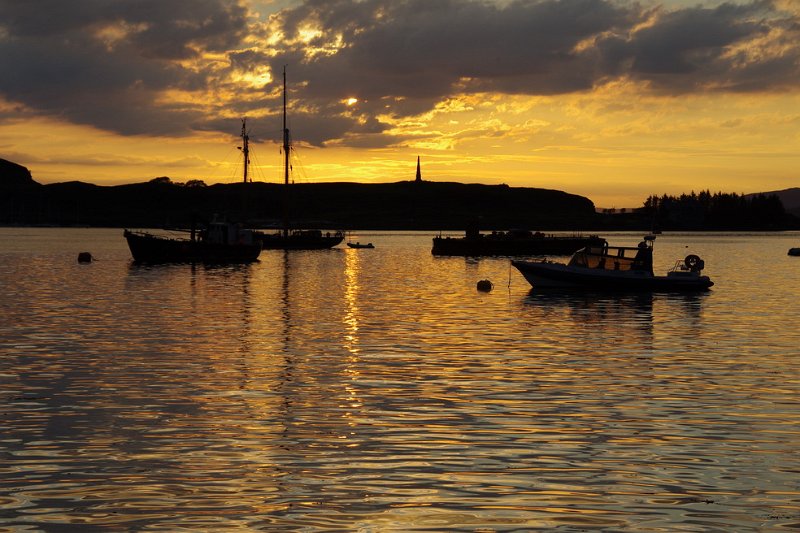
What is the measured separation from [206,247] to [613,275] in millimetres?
59051

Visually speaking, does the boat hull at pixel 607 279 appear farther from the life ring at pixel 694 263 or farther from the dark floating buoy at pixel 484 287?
the dark floating buoy at pixel 484 287

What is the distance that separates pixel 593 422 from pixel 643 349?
16081mm

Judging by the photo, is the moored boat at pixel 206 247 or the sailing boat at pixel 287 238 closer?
the moored boat at pixel 206 247

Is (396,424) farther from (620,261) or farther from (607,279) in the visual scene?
(620,261)

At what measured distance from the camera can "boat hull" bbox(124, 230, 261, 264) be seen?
11456 cm

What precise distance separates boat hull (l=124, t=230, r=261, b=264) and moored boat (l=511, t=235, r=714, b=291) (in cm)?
5261

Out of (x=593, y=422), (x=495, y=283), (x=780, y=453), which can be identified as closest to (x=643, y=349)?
(x=593, y=422)

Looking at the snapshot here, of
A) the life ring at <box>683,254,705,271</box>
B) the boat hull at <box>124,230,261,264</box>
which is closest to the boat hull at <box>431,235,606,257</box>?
the boat hull at <box>124,230,261,264</box>

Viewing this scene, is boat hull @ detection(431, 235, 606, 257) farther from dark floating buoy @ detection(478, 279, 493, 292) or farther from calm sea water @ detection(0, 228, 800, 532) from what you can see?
calm sea water @ detection(0, 228, 800, 532)

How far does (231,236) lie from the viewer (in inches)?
4670

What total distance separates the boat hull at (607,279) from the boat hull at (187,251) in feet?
173

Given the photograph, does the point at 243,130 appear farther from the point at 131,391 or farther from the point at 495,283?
the point at 131,391

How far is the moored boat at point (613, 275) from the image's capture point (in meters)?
68.3

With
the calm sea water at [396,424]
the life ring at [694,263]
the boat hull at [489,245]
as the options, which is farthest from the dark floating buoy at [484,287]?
the boat hull at [489,245]
